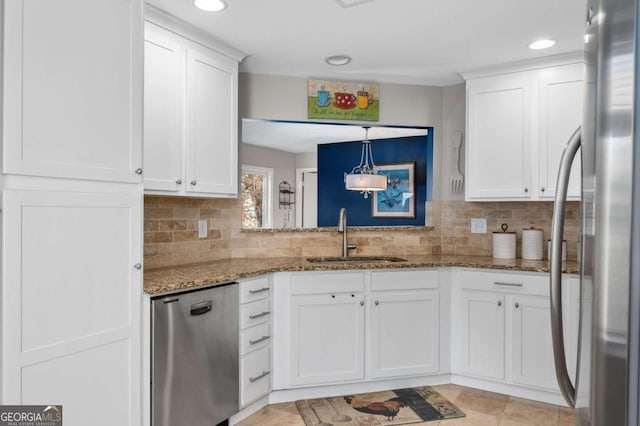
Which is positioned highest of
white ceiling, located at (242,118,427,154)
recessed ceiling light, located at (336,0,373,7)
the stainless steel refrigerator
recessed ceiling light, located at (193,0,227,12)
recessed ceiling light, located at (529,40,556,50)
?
recessed ceiling light, located at (529,40,556,50)

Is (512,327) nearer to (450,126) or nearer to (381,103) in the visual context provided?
(450,126)

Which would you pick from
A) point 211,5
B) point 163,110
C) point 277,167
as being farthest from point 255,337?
point 211,5

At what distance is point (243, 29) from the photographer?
263 cm

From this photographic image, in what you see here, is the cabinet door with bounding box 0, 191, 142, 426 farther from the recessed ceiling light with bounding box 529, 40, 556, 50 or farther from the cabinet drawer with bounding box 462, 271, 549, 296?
the recessed ceiling light with bounding box 529, 40, 556, 50

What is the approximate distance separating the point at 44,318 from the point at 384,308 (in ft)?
6.65

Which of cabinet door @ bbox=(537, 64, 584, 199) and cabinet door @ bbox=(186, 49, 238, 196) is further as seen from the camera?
cabinet door @ bbox=(537, 64, 584, 199)

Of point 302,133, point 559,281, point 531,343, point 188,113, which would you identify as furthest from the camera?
point 302,133

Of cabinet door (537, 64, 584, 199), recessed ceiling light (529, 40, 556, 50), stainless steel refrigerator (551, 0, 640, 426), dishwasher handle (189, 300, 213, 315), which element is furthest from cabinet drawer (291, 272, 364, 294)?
stainless steel refrigerator (551, 0, 640, 426)

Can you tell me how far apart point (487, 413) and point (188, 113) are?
8.38ft

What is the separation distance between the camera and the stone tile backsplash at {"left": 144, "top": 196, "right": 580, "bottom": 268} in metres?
2.84

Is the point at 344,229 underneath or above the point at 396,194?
underneath

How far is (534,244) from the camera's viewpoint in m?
3.25

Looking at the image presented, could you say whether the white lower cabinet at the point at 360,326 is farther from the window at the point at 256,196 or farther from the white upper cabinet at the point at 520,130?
the white upper cabinet at the point at 520,130

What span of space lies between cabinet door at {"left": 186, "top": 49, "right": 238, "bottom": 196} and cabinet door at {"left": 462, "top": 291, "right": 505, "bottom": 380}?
1809mm
